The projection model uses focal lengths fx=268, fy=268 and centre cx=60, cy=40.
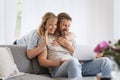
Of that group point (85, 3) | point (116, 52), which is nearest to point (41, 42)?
point (116, 52)

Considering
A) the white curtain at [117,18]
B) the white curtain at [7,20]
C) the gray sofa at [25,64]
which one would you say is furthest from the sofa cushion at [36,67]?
the white curtain at [117,18]

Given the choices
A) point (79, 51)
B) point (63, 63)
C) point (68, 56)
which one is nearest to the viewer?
point (63, 63)

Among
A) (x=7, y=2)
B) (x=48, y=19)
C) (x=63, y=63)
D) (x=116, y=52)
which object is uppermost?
(x=7, y=2)

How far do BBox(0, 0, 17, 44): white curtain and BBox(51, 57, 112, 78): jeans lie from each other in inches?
39.3

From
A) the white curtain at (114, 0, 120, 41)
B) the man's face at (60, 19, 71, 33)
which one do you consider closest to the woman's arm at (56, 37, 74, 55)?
the man's face at (60, 19, 71, 33)

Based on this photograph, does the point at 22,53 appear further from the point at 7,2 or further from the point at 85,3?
the point at 85,3

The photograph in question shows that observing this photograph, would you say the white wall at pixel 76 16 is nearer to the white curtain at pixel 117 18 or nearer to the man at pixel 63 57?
the white curtain at pixel 117 18

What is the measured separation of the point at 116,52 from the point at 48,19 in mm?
1241

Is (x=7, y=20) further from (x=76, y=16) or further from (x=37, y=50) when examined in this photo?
(x=76, y=16)

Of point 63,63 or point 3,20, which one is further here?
point 3,20

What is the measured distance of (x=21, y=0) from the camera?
3.74m

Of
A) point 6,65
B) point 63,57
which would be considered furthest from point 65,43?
point 6,65

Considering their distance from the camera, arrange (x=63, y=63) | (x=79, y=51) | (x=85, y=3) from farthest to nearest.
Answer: (x=85, y=3)
(x=79, y=51)
(x=63, y=63)

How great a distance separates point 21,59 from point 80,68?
65cm
